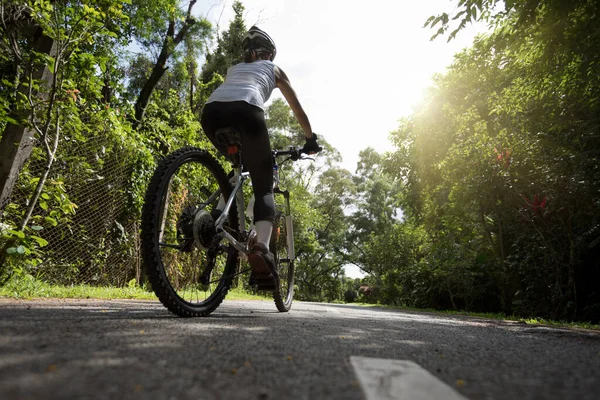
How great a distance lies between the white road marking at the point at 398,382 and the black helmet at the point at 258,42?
2.84 metres

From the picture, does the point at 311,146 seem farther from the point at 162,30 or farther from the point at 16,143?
the point at 162,30

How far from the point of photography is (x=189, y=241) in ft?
9.93

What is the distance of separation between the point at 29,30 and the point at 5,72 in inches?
38.4

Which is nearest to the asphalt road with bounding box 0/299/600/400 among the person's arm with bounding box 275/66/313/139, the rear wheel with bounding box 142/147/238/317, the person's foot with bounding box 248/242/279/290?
the rear wheel with bounding box 142/147/238/317

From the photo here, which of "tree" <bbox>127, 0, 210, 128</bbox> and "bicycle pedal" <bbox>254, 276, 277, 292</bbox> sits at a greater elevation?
"tree" <bbox>127, 0, 210, 128</bbox>

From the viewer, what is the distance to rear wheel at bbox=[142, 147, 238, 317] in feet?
8.75

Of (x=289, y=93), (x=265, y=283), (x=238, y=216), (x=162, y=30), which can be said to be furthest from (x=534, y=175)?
(x=162, y=30)

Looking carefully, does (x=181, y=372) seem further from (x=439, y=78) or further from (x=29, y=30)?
(x=439, y=78)

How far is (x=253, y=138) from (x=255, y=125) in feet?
0.32

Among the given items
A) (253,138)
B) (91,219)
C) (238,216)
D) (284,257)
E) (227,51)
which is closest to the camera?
(253,138)

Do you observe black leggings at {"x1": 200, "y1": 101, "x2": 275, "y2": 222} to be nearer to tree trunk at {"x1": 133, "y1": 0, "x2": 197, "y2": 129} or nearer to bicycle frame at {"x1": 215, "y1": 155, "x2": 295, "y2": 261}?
bicycle frame at {"x1": 215, "y1": 155, "x2": 295, "y2": 261}

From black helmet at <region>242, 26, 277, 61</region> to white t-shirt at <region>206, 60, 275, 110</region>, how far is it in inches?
7.2

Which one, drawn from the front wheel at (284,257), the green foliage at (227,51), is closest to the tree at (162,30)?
the green foliage at (227,51)

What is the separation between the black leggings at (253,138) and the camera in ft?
9.98
